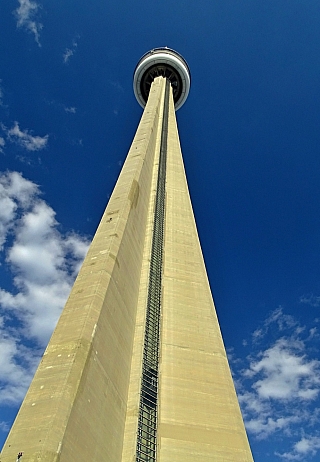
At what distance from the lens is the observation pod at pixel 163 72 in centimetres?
4078

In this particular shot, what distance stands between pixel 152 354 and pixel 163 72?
1377 inches

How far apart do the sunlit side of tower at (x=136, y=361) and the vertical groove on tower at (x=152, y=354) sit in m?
0.04

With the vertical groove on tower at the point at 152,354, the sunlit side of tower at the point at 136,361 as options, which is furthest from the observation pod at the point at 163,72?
the vertical groove on tower at the point at 152,354

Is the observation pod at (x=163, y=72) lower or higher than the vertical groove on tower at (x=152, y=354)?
higher

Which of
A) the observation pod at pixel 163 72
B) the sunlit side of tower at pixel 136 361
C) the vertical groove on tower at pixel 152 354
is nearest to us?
the sunlit side of tower at pixel 136 361

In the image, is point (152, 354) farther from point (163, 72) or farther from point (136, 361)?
point (163, 72)

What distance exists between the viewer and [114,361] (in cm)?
1052

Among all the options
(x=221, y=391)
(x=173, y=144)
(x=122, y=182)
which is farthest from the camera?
(x=173, y=144)

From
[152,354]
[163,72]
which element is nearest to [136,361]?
[152,354]

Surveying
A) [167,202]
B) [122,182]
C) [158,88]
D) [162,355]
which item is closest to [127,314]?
[162,355]

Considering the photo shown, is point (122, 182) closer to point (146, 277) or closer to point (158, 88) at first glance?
point (146, 277)

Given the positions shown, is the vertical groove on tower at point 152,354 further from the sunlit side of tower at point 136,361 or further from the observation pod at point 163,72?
the observation pod at point 163,72

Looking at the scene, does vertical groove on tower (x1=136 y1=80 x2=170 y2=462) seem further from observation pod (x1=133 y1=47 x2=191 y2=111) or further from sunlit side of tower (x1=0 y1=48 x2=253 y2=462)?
observation pod (x1=133 y1=47 x2=191 y2=111)

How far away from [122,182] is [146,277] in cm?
443
